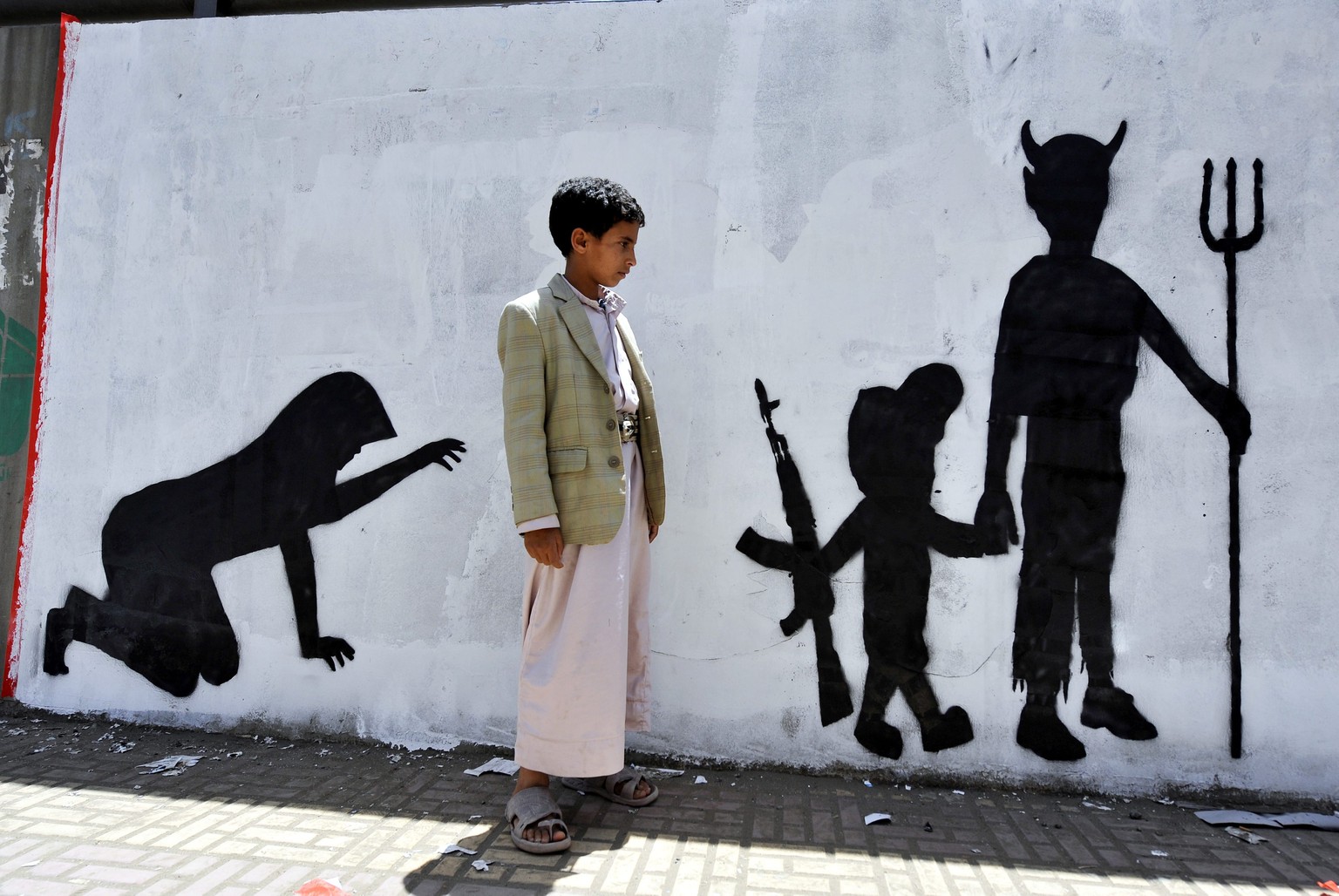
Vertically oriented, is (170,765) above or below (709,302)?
below

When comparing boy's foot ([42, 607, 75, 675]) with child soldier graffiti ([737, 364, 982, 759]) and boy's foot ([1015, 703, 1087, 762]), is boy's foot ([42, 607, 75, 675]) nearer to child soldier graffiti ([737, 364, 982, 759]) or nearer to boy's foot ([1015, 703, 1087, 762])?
child soldier graffiti ([737, 364, 982, 759])

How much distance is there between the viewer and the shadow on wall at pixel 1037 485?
9.62 ft

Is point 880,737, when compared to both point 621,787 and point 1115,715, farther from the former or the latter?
point 621,787

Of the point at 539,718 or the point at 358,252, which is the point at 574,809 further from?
the point at 358,252

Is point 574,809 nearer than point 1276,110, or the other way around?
point 574,809

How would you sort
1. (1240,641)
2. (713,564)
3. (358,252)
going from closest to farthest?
(1240,641) < (713,564) < (358,252)

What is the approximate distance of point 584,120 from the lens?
3.25m

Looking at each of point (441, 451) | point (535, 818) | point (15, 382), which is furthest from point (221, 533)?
point (535, 818)

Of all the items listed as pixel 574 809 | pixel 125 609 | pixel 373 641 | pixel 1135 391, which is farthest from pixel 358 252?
pixel 1135 391

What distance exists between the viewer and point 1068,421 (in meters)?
2.97

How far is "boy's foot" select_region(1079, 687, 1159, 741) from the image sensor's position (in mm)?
2889

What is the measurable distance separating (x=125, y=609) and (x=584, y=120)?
103 inches

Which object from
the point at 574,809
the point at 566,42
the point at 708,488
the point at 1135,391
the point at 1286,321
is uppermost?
the point at 566,42

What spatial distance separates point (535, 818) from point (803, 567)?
1.21m
